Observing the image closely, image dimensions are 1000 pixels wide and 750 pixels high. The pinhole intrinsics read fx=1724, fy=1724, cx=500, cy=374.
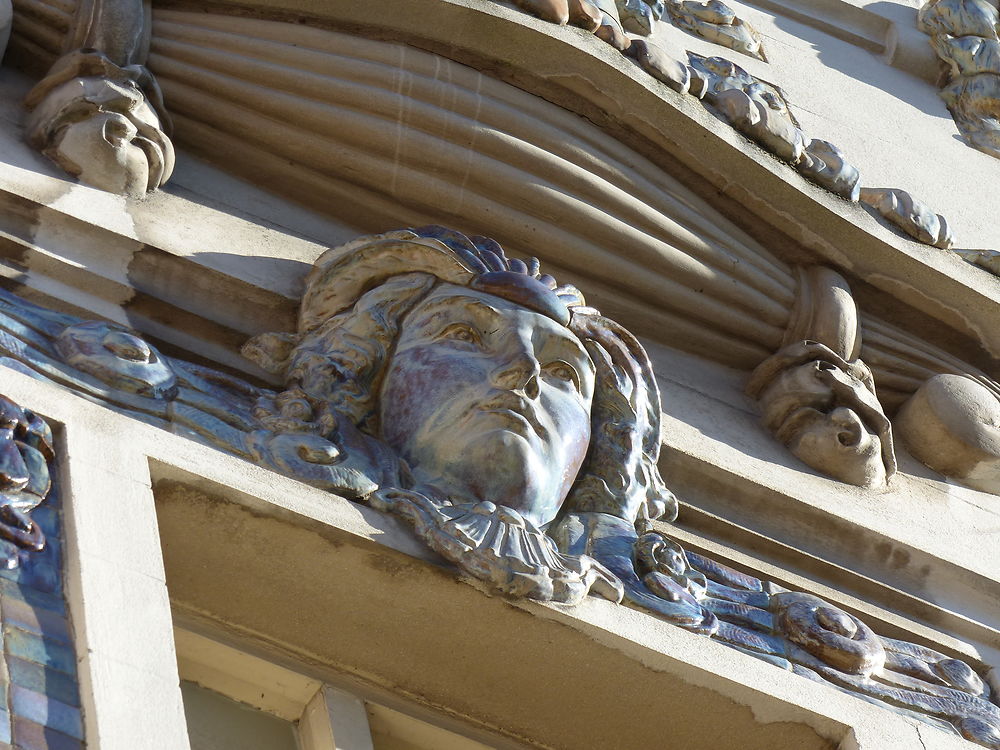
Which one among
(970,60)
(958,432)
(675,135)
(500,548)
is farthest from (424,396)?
Result: (970,60)

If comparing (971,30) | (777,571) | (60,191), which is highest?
(971,30)

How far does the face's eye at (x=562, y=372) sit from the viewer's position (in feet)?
10.7

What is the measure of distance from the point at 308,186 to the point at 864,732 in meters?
1.81

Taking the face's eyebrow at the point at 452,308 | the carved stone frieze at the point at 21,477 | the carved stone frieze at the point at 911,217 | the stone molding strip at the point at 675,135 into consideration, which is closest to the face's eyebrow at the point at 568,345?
the face's eyebrow at the point at 452,308

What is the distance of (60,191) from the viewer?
11.3 ft

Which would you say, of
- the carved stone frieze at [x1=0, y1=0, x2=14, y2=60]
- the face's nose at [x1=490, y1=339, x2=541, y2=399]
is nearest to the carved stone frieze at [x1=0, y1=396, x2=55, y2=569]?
the face's nose at [x1=490, y1=339, x2=541, y2=399]

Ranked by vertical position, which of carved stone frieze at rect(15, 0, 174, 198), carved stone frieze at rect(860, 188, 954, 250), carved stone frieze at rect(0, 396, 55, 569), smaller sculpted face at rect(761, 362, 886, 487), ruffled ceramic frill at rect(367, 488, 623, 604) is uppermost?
carved stone frieze at rect(860, 188, 954, 250)

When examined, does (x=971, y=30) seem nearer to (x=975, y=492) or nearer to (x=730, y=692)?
(x=975, y=492)

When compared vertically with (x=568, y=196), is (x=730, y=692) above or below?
below

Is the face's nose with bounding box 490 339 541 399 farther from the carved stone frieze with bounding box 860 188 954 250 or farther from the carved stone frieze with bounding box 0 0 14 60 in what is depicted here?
the carved stone frieze with bounding box 860 188 954 250

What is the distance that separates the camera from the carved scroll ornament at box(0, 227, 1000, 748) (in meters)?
2.93

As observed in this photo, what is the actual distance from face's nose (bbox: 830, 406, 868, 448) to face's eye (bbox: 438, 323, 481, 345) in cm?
111

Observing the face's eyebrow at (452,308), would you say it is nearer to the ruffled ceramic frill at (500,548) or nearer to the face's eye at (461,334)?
the face's eye at (461,334)

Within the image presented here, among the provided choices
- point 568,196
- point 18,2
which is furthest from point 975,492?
point 18,2
